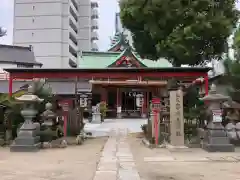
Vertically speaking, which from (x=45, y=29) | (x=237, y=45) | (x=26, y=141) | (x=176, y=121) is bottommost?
(x=26, y=141)

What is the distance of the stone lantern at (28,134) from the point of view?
38.8 ft

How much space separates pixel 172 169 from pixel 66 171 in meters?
2.63

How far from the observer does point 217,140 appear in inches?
456

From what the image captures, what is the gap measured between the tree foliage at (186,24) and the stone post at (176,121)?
3757mm

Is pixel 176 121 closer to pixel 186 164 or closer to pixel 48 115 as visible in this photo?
→ pixel 186 164

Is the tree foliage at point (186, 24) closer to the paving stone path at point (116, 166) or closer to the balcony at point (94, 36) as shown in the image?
the paving stone path at point (116, 166)

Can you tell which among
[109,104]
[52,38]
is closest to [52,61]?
[52,38]

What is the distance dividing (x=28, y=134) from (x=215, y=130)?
21.4 feet

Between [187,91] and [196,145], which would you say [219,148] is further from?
[187,91]

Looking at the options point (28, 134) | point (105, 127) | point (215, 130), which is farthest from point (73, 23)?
point (215, 130)

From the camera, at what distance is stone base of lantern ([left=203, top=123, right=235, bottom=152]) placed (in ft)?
37.5

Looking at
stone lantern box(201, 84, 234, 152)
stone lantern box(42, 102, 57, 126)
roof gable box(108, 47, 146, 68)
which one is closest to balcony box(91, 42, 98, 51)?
roof gable box(108, 47, 146, 68)

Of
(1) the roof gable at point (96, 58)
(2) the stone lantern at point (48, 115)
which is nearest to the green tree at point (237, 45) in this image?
(2) the stone lantern at point (48, 115)

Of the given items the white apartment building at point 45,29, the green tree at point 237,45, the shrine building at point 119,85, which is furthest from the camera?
the white apartment building at point 45,29
